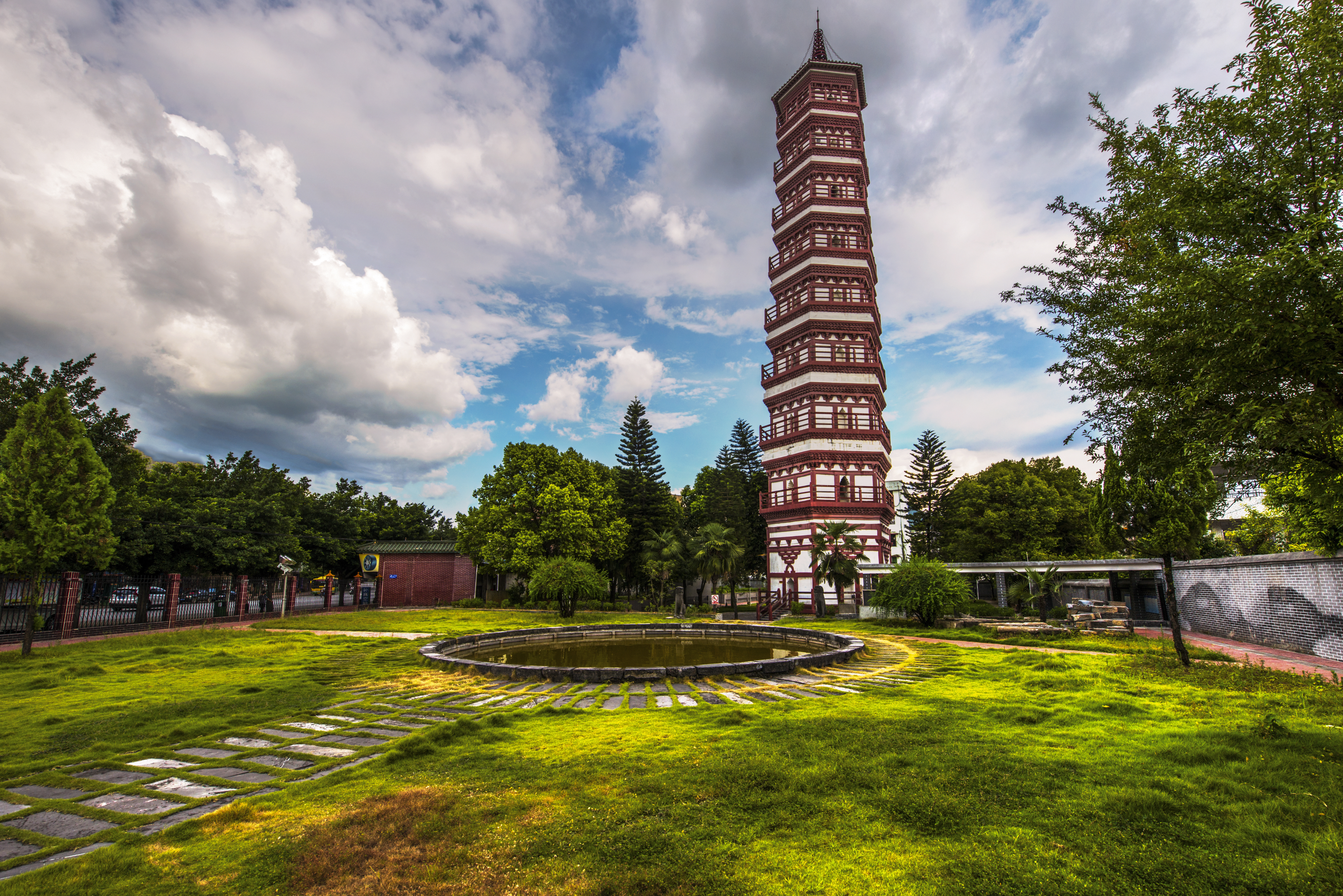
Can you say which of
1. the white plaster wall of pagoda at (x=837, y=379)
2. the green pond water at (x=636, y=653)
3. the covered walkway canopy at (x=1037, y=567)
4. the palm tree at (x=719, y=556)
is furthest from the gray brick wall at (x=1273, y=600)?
the palm tree at (x=719, y=556)

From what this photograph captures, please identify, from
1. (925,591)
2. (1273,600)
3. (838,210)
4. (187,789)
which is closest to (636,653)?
(187,789)

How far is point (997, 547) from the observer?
38.0 meters

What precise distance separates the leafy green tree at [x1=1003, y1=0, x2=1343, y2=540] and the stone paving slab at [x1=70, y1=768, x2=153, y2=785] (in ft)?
35.0

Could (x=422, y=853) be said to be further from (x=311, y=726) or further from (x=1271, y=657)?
(x=1271, y=657)

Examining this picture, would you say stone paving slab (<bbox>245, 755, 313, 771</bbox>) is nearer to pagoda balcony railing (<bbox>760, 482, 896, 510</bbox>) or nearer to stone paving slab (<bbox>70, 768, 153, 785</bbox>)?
stone paving slab (<bbox>70, 768, 153, 785</bbox>)

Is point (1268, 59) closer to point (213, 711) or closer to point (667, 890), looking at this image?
point (667, 890)

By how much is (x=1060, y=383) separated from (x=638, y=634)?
14.1 m

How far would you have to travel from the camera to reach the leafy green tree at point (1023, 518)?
121 ft

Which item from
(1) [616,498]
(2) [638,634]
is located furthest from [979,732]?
(1) [616,498]

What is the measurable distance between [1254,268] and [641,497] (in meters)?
36.5

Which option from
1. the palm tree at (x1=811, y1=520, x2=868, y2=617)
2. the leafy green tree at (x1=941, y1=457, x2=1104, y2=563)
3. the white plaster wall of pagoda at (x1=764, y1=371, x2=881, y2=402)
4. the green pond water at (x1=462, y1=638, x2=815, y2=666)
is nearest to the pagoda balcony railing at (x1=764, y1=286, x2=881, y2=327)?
the white plaster wall of pagoda at (x1=764, y1=371, x2=881, y2=402)

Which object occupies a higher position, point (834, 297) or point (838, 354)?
point (834, 297)

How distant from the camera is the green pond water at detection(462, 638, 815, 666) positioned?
41.2 ft

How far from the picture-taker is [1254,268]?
5129mm
